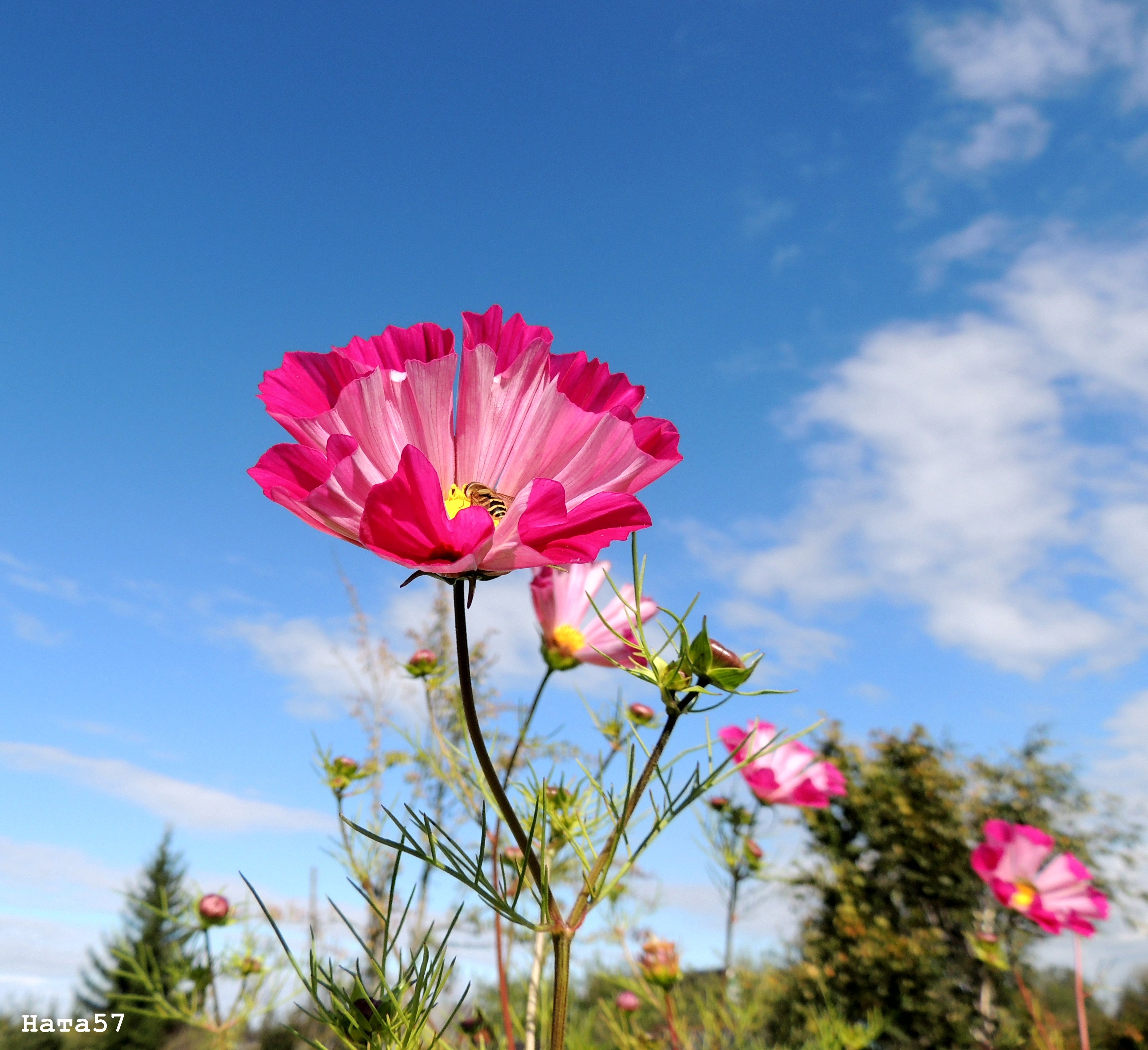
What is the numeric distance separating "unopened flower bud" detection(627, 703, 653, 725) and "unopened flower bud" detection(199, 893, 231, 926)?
1190mm

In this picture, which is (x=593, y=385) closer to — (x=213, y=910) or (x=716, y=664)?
(x=716, y=664)

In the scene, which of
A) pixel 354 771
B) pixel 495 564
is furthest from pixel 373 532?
pixel 354 771

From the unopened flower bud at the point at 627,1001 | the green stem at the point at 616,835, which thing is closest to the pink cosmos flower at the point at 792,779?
the unopened flower bud at the point at 627,1001

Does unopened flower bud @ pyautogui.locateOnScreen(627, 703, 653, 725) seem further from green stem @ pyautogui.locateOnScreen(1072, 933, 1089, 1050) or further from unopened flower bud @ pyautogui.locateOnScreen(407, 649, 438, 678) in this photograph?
green stem @ pyautogui.locateOnScreen(1072, 933, 1089, 1050)

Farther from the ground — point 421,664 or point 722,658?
point 421,664

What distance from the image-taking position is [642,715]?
5.51ft

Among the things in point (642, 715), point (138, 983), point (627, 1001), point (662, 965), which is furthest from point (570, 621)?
point (138, 983)

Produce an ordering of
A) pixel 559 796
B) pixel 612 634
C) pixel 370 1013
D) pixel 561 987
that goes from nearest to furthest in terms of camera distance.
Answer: pixel 561 987
pixel 370 1013
pixel 612 634
pixel 559 796

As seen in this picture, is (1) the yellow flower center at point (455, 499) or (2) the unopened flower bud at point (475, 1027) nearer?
(1) the yellow flower center at point (455, 499)

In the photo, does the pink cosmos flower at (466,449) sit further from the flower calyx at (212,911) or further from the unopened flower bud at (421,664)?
the flower calyx at (212,911)

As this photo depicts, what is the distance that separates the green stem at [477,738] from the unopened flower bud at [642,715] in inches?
40.3

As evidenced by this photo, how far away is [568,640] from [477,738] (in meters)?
0.68

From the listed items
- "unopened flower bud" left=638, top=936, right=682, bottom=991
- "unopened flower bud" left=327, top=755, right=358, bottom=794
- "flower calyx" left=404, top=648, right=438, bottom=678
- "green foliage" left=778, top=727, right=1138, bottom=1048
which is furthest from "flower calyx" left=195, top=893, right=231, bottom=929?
"green foliage" left=778, top=727, right=1138, bottom=1048

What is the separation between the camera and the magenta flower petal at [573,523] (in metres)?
0.64
